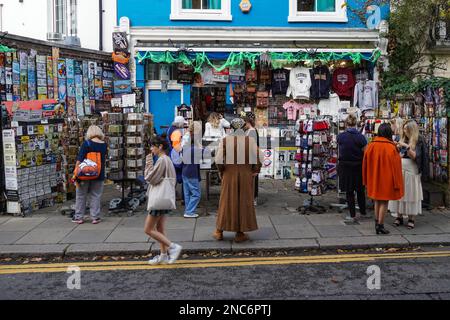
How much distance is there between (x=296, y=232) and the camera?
8.49m

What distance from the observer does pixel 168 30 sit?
13.9 metres

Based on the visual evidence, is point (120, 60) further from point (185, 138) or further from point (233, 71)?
point (185, 138)

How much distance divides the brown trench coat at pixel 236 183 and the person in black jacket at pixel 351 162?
2.23m

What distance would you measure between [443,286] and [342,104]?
8.77m

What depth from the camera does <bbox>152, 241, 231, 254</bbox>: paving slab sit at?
7.58 meters

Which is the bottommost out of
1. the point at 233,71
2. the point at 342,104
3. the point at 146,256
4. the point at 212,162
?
the point at 146,256

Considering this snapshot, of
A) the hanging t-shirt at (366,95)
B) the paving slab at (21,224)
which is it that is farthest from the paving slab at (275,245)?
the hanging t-shirt at (366,95)

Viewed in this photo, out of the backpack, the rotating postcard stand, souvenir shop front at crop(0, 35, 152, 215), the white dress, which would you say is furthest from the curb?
souvenir shop front at crop(0, 35, 152, 215)

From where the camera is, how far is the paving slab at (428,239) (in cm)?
785

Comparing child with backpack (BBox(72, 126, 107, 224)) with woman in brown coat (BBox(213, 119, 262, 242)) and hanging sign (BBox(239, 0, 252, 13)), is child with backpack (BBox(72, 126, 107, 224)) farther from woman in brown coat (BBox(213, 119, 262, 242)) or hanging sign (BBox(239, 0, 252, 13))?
hanging sign (BBox(239, 0, 252, 13))

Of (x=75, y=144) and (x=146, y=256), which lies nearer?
(x=146, y=256)

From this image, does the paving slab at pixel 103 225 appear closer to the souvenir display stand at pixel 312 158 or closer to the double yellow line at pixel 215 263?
the double yellow line at pixel 215 263
